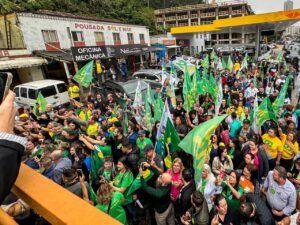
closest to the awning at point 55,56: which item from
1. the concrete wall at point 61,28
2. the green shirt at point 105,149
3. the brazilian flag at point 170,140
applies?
the concrete wall at point 61,28

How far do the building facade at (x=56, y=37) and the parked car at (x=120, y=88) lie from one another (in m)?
3.72

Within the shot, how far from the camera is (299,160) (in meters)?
4.16

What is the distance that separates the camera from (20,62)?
14.7m

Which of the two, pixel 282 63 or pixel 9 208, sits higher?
pixel 9 208

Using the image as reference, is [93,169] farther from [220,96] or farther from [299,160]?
[220,96]

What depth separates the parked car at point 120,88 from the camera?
12156 mm

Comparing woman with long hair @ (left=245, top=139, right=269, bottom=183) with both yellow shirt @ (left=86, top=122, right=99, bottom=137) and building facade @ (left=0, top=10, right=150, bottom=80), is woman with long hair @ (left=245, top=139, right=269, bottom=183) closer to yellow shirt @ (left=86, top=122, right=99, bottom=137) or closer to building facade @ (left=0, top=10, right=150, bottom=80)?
yellow shirt @ (left=86, top=122, right=99, bottom=137)

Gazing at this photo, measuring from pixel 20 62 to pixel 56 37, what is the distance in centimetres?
→ 518

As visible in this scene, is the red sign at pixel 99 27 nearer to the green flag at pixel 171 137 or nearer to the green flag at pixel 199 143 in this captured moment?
the green flag at pixel 171 137

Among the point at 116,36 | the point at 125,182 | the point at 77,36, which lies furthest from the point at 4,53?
the point at 125,182

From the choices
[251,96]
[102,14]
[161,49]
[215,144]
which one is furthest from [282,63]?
[102,14]

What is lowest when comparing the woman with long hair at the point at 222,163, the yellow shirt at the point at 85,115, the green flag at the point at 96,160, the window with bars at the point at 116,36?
the woman with long hair at the point at 222,163

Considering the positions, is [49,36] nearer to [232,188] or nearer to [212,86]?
[212,86]

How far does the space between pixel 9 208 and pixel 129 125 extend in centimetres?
546
